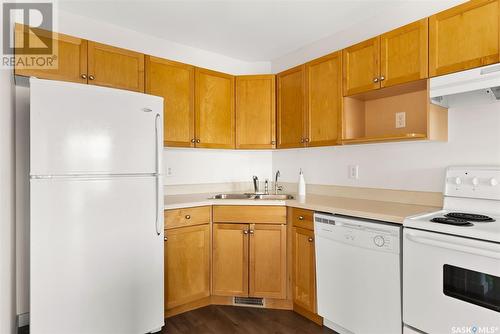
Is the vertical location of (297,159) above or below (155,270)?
above

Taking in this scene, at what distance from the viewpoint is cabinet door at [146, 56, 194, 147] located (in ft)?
8.04

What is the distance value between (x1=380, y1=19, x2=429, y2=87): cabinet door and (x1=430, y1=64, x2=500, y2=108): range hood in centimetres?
14

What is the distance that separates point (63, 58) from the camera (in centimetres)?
205

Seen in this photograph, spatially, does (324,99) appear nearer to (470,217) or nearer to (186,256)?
(470,217)

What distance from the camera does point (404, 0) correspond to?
2.13 metres

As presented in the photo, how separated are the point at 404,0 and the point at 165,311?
3.07 meters

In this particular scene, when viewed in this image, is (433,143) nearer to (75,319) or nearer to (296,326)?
(296,326)

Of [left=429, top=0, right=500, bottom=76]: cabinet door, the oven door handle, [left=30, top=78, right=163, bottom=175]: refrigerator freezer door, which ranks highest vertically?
[left=429, top=0, right=500, bottom=76]: cabinet door

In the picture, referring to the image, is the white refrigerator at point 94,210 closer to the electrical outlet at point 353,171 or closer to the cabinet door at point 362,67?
the cabinet door at point 362,67

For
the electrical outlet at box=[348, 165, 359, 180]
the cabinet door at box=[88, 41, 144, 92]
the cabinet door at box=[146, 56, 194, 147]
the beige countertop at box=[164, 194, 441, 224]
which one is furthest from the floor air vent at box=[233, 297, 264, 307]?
the cabinet door at box=[88, 41, 144, 92]

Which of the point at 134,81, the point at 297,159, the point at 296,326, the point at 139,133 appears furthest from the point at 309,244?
the point at 134,81

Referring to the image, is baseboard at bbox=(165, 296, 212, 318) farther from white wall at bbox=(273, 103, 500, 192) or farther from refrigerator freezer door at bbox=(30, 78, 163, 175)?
white wall at bbox=(273, 103, 500, 192)

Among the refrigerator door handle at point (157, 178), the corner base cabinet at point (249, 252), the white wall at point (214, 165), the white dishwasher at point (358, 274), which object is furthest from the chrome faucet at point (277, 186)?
the refrigerator door handle at point (157, 178)

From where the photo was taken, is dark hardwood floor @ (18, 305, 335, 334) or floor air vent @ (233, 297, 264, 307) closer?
dark hardwood floor @ (18, 305, 335, 334)
